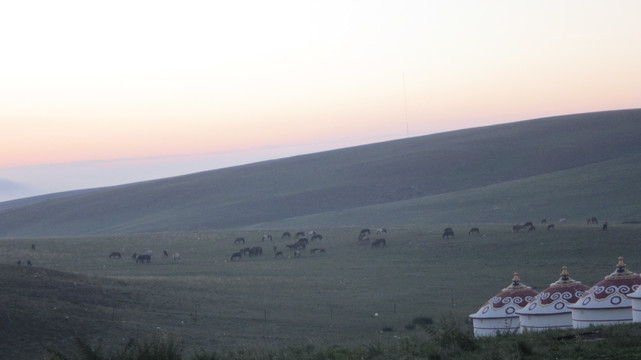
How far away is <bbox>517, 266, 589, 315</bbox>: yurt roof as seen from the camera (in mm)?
16547

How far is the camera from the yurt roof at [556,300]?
651 inches

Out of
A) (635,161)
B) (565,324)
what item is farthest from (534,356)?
(635,161)

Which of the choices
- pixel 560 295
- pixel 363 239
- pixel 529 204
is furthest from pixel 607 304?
pixel 529 204

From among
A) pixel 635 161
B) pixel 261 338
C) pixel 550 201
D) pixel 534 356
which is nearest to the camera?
pixel 534 356

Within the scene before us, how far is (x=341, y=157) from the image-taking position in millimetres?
124875

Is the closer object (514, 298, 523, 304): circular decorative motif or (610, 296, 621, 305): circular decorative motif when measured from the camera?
(610, 296, 621, 305): circular decorative motif

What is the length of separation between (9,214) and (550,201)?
7479 cm

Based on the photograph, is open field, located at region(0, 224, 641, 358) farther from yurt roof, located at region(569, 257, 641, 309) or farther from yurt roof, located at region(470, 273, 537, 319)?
yurt roof, located at region(569, 257, 641, 309)

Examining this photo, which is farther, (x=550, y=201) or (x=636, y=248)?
(x=550, y=201)

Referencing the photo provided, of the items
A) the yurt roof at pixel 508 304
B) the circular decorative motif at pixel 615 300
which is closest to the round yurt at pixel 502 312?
the yurt roof at pixel 508 304

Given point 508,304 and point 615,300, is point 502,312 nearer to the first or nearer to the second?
point 508,304

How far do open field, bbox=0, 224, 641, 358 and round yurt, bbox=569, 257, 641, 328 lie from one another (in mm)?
3338

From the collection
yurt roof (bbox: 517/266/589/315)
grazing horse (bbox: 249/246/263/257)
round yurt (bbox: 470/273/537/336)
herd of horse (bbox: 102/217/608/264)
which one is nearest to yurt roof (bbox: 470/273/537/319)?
round yurt (bbox: 470/273/537/336)

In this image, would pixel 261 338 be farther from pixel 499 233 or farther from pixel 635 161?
pixel 635 161
